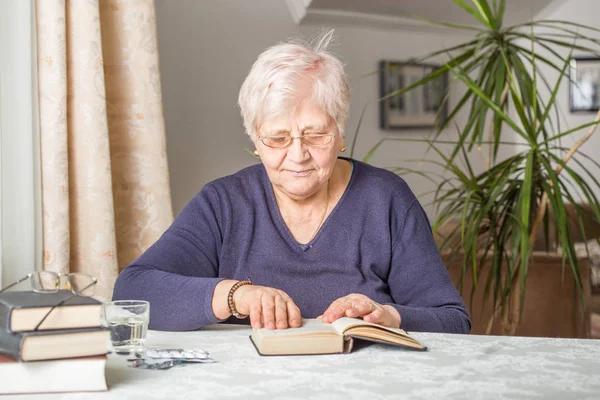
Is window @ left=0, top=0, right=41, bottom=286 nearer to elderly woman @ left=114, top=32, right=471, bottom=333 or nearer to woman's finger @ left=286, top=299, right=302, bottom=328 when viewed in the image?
elderly woman @ left=114, top=32, right=471, bottom=333

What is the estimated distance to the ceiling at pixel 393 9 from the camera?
4.25 m

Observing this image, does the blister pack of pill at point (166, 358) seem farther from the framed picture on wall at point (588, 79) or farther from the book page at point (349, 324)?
the framed picture on wall at point (588, 79)

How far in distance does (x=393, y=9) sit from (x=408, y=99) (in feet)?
1.92

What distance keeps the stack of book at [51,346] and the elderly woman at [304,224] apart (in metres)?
0.55

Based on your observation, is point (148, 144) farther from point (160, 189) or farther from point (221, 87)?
point (221, 87)

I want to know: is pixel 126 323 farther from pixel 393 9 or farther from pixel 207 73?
pixel 393 9

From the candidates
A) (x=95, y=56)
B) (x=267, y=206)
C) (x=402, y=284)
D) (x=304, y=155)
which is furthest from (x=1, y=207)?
(x=402, y=284)

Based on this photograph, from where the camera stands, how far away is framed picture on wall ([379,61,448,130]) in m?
4.77

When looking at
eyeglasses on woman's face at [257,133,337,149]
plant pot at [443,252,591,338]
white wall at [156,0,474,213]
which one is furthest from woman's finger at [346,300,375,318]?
white wall at [156,0,474,213]

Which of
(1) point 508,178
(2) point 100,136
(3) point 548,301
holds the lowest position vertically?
(3) point 548,301

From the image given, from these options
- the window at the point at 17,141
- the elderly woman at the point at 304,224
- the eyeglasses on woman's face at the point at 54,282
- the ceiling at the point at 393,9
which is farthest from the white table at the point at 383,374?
the ceiling at the point at 393,9

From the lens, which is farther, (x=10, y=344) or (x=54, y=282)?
(x=54, y=282)

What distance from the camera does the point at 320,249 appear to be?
1.84 meters

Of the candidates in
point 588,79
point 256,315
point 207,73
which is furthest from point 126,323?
point 588,79
